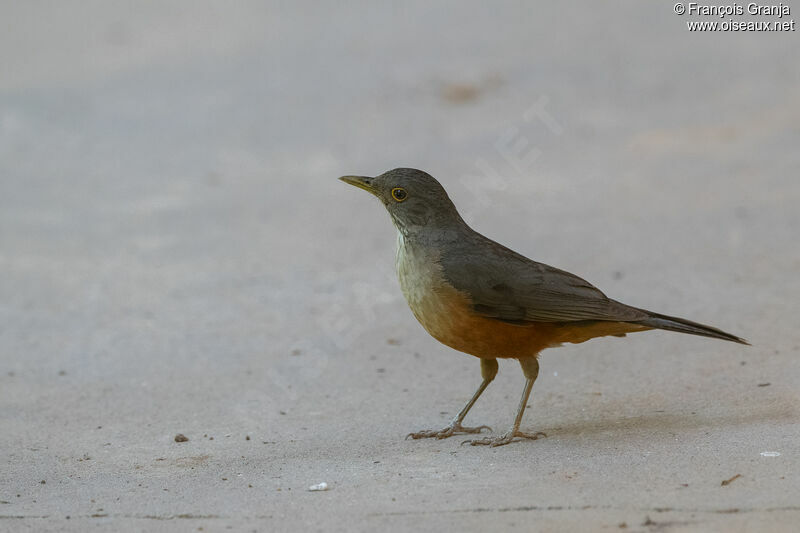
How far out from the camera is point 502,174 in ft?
31.3

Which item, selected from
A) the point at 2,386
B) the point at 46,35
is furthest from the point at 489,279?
the point at 46,35

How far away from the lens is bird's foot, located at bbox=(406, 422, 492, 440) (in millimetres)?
4903

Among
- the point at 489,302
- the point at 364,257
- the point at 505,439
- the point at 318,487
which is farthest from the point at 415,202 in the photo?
the point at 364,257

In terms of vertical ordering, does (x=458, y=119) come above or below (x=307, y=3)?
below

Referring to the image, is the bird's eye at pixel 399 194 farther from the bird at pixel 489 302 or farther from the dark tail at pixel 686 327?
the dark tail at pixel 686 327

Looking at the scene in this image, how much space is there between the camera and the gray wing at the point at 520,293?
4727 mm

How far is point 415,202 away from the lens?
5.04 m

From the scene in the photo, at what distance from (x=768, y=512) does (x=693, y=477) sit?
1.48ft

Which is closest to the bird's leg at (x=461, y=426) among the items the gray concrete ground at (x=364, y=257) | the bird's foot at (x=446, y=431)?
the bird's foot at (x=446, y=431)

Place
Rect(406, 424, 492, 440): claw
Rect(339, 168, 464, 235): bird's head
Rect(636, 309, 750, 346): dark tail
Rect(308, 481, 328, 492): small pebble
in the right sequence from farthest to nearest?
Rect(339, 168, 464, 235): bird's head
Rect(406, 424, 492, 440): claw
Rect(636, 309, 750, 346): dark tail
Rect(308, 481, 328, 492): small pebble

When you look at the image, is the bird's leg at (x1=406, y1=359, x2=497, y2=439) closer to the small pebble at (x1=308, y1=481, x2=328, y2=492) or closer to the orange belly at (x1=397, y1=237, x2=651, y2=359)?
the orange belly at (x1=397, y1=237, x2=651, y2=359)

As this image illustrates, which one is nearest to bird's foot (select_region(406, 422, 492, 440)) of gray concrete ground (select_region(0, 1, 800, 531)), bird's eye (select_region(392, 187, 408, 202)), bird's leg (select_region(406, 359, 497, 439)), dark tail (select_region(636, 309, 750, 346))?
bird's leg (select_region(406, 359, 497, 439))

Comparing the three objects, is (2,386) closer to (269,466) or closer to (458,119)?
(269,466)

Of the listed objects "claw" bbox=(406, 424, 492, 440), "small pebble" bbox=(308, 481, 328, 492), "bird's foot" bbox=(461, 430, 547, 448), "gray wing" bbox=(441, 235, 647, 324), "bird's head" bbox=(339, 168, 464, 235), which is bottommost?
"small pebble" bbox=(308, 481, 328, 492)
